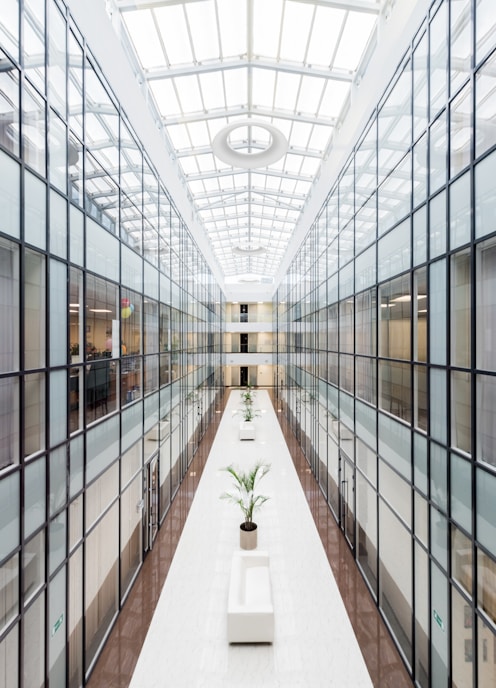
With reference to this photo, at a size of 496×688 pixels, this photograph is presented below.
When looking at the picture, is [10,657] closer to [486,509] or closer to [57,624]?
[57,624]

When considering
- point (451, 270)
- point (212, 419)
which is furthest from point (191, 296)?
point (451, 270)

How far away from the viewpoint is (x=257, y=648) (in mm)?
6008

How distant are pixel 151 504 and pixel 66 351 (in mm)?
5646

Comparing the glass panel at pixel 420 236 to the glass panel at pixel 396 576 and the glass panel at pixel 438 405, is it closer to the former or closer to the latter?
the glass panel at pixel 438 405

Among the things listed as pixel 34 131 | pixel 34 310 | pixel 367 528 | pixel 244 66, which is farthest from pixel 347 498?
pixel 244 66

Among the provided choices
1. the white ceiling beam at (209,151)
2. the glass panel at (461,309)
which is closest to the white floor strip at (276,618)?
the glass panel at (461,309)

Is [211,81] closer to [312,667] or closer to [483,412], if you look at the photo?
[483,412]

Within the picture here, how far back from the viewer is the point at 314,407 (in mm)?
14094

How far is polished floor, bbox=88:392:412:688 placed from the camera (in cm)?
553

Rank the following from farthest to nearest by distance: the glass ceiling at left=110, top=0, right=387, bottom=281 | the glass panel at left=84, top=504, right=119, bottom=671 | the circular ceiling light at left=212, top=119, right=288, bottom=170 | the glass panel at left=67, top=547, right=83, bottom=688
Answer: the circular ceiling light at left=212, top=119, right=288, bottom=170
the glass ceiling at left=110, top=0, right=387, bottom=281
the glass panel at left=84, top=504, right=119, bottom=671
the glass panel at left=67, top=547, right=83, bottom=688

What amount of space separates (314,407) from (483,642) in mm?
10077

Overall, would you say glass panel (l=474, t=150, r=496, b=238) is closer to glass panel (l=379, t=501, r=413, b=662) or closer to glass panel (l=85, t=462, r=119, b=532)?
glass panel (l=379, t=501, r=413, b=662)

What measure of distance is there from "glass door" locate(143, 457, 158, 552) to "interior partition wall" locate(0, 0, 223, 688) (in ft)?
0.24

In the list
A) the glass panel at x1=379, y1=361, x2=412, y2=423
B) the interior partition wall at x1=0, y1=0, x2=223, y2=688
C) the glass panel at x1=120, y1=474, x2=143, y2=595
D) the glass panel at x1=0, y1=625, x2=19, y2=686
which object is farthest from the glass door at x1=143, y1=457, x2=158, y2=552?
the glass panel at x1=379, y1=361, x2=412, y2=423
